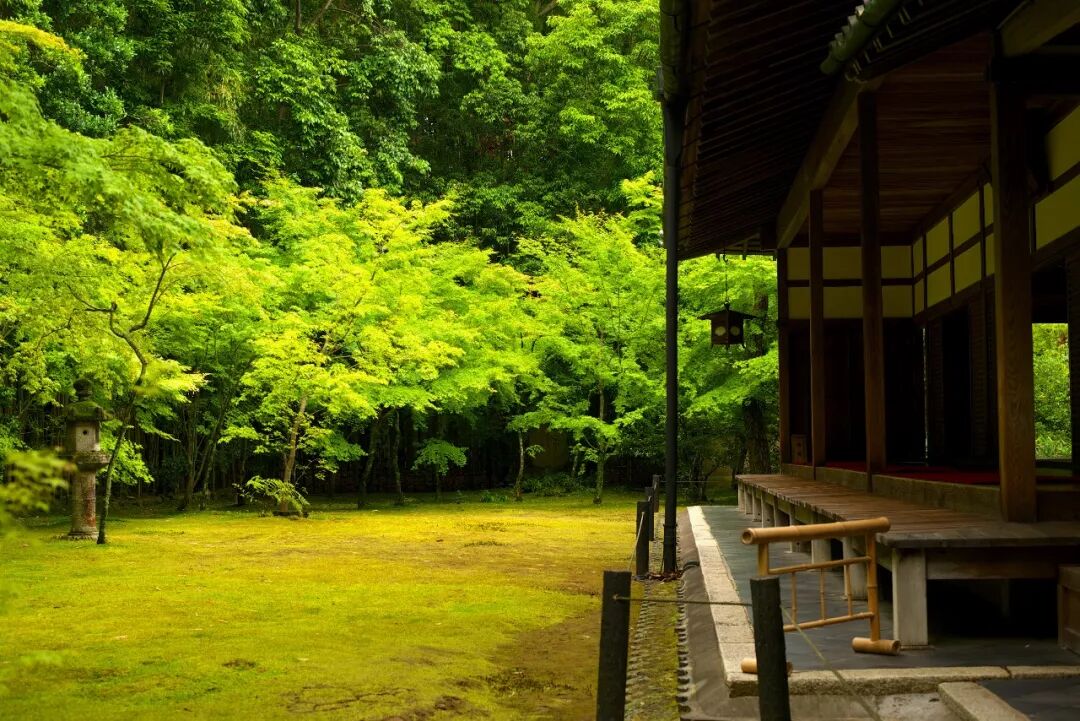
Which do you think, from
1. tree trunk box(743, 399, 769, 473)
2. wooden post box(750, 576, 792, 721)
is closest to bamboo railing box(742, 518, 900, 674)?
wooden post box(750, 576, 792, 721)

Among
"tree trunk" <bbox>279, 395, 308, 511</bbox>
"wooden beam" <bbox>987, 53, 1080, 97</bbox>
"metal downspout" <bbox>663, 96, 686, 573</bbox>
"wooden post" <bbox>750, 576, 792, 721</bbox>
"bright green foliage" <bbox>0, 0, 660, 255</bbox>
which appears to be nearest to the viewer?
"wooden post" <bbox>750, 576, 792, 721</bbox>

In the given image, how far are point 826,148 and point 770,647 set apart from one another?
24.1 feet

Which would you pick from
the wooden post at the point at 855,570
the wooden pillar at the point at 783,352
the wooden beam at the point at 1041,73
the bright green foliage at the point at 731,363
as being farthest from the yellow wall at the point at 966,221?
the bright green foliage at the point at 731,363

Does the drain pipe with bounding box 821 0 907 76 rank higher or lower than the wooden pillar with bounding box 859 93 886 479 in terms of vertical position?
higher

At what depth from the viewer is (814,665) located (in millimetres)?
4773

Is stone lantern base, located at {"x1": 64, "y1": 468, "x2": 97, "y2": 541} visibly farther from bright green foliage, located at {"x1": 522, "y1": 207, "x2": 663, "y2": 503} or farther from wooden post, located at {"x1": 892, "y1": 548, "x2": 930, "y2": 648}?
wooden post, located at {"x1": 892, "y1": 548, "x2": 930, "y2": 648}

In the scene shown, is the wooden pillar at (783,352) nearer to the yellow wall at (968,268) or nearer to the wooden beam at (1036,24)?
the yellow wall at (968,268)

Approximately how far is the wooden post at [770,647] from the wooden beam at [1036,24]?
11.9ft

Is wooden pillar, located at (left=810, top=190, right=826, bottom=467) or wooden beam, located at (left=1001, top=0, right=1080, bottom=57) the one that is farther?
wooden pillar, located at (left=810, top=190, right=826, bottom=467)

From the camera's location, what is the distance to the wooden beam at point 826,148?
28.3 feet

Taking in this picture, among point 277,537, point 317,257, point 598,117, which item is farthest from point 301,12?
point 277,537

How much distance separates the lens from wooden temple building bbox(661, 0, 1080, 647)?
5.50m

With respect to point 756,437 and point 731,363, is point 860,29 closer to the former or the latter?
point 731,363

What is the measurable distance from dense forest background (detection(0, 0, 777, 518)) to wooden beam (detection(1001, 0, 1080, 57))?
22.9 ft
